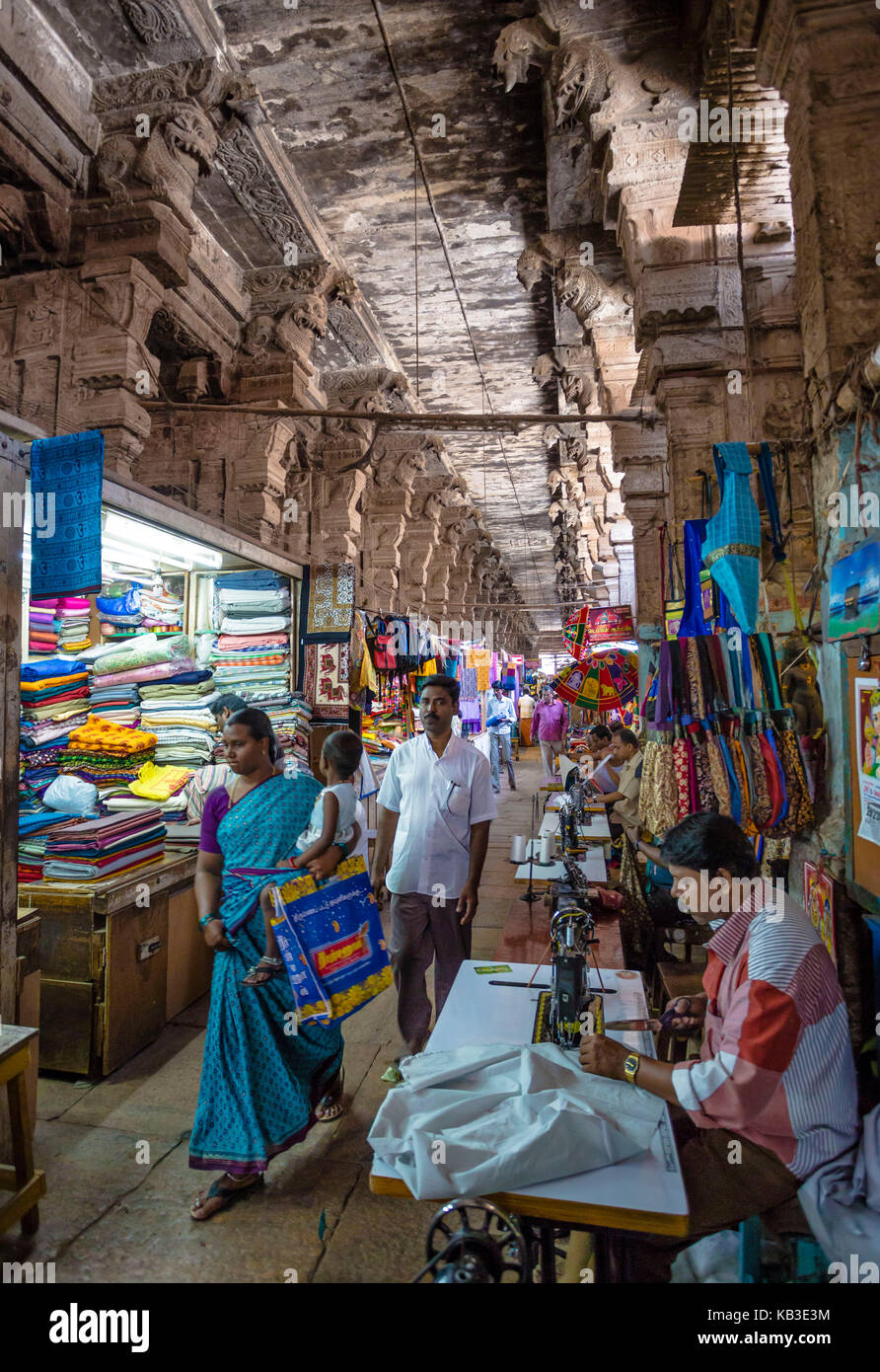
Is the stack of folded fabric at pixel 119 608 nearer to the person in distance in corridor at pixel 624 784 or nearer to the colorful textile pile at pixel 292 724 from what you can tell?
the colorful textile pile at pixel 292 724

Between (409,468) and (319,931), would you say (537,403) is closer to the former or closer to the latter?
(409,468)

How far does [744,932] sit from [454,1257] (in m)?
1.13

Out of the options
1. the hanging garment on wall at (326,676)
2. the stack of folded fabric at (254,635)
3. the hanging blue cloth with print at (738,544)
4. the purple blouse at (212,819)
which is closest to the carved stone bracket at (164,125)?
the stack of folded fabric at (254,635)

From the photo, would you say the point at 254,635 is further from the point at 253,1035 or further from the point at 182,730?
the point at 253,1035

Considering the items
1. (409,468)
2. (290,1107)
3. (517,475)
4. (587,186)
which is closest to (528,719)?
(517,475)

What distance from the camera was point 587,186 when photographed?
18.3ft

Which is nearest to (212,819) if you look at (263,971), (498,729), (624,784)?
(263,971)

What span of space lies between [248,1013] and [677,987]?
183 centimetres

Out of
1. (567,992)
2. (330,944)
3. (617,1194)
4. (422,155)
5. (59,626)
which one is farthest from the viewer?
(422,155)

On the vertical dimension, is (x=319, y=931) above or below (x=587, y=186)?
below

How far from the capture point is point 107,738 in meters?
4.91

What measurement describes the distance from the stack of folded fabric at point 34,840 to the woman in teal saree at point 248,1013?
132 centimetres
